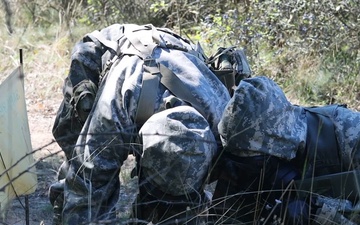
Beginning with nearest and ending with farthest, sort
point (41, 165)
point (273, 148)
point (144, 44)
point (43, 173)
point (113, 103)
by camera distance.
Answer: point (273, 148) < point (113, 103) < point (144, 44) < point (43, 173) < point (41, 165)

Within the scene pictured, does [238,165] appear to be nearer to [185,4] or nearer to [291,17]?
[291,17]

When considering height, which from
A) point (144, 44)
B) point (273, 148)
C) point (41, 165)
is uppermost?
point (144, 44)

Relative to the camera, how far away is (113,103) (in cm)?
341

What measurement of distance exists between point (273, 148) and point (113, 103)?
2.49 feet

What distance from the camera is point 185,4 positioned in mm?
8211

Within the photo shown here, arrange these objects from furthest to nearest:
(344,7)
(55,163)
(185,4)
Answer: (185,4) < (344,7) < (55,163)

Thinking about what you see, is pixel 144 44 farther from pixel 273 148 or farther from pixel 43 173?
pixel 43 173

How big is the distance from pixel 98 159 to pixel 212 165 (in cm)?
52

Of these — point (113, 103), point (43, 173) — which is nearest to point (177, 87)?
point (113, 103)

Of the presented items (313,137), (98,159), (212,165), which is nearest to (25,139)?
(98,159)

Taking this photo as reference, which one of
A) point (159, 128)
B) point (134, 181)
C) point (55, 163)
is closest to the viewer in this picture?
point (159, 128)

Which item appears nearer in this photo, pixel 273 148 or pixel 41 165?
pixel 273 148

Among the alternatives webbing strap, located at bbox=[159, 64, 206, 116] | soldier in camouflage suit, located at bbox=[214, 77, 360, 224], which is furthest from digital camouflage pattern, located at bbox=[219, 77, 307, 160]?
webbing strap, located at bbox=[159, 64, 206, 116]

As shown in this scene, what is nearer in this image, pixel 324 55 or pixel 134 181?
pixel 134 181
